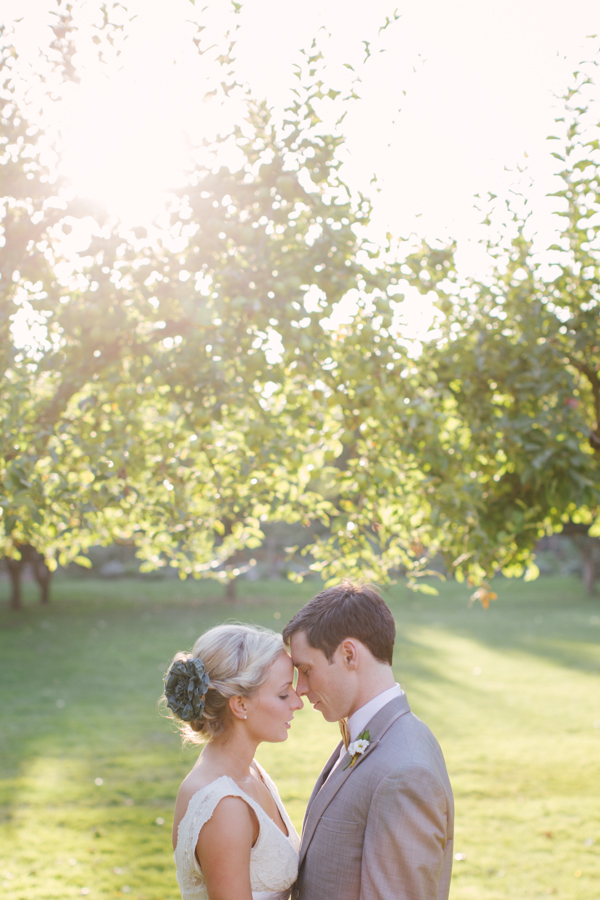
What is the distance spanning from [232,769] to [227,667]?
0.34m

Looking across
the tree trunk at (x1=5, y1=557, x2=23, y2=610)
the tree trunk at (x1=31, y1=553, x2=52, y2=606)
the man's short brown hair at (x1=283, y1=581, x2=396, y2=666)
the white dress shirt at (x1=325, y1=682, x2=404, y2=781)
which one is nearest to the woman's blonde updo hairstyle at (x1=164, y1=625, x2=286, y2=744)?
the man's short brown hair at (x1=283, y1=581, x2=396, y2=666)

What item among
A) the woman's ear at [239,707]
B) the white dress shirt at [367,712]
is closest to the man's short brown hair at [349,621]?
the white dress shirt at [367,712]

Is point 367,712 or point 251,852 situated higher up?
point 367,712

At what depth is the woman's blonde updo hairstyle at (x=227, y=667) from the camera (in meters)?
2.60

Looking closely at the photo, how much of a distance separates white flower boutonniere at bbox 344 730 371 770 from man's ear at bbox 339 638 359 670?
206mm

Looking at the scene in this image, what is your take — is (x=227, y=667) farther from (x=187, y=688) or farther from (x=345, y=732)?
(x=345, y=732)

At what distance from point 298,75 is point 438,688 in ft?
44.4

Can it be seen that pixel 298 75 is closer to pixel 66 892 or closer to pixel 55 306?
pixel 55 306

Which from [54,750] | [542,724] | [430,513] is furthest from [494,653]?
[430,513]

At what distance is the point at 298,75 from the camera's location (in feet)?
12.0

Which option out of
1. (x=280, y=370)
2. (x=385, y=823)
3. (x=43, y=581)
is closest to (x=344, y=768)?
(x=385, y=823)

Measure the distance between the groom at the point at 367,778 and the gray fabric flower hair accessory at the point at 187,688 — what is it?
1.06 feet

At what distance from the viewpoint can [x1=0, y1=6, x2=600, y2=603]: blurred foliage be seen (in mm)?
3559

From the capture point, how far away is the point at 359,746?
7.55ft
